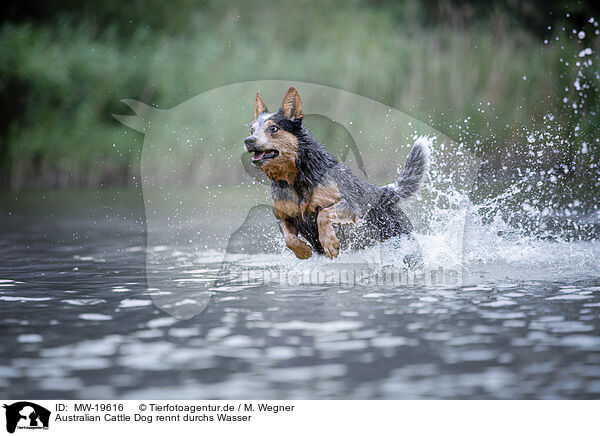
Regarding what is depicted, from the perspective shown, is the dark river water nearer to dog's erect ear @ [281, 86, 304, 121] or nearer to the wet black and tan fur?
the wet black and tan fur

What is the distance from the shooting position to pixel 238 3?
23625 mm

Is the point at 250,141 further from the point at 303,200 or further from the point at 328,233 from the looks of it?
the point at 328,233

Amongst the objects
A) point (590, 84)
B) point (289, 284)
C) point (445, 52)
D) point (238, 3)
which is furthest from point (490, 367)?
point (238, 3)

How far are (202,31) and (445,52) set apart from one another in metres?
6.67

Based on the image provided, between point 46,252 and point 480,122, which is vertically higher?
point 480,122

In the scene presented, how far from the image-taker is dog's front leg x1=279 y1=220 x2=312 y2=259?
21.4ft

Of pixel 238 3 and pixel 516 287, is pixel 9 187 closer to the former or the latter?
pixel 238 3

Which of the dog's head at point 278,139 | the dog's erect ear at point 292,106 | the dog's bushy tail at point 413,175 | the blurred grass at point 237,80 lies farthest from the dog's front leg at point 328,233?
the blurred grass at point 237,80

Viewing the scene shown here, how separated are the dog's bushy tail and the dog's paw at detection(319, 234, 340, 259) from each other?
1106 mm

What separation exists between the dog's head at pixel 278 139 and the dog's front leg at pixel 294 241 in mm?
403

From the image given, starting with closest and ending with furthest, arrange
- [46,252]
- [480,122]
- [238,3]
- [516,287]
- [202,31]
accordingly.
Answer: [516,287], [46,252], [480,122], [202,31], [238,3]

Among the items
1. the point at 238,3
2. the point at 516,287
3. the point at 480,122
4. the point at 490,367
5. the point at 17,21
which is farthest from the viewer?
the point at 238,3
